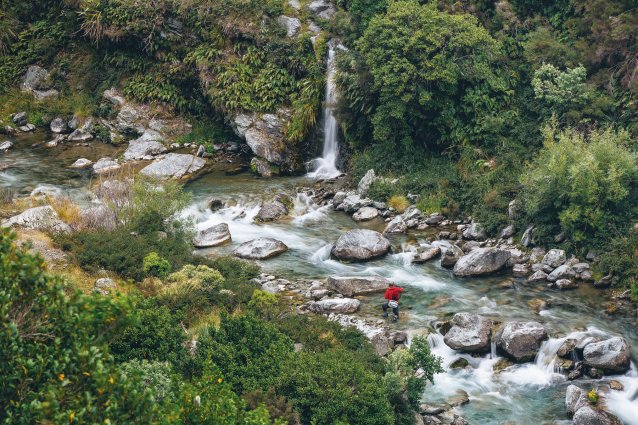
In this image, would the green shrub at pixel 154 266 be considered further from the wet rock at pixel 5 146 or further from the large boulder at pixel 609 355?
the wet rock at pixel 5 146

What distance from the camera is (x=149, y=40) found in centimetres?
4078

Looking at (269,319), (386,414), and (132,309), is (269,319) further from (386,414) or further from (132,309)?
(132,309)

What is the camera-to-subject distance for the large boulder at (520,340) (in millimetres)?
20047

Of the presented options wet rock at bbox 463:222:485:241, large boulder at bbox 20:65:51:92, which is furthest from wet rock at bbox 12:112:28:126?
wet rock at bbox 463:222:485:241

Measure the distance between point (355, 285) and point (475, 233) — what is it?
21.5 feet

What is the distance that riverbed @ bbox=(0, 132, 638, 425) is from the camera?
61.0ft

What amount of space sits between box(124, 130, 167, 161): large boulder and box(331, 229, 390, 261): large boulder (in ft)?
49.1

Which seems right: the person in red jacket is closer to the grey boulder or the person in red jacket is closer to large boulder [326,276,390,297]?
large boulder [326,276,390,297]

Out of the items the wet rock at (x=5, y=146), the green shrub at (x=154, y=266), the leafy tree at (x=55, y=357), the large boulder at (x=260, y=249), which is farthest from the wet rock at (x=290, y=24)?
the leafy tree at (x=55, y=357)

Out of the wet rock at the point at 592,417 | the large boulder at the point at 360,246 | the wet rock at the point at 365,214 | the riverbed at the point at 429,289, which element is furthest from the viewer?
the wet rock at the point at 365,214

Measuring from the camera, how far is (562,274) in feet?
80.2

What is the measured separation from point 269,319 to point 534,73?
62.5ft

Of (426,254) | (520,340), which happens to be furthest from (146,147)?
(520,340)

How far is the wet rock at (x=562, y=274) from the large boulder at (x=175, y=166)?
62.2ft
